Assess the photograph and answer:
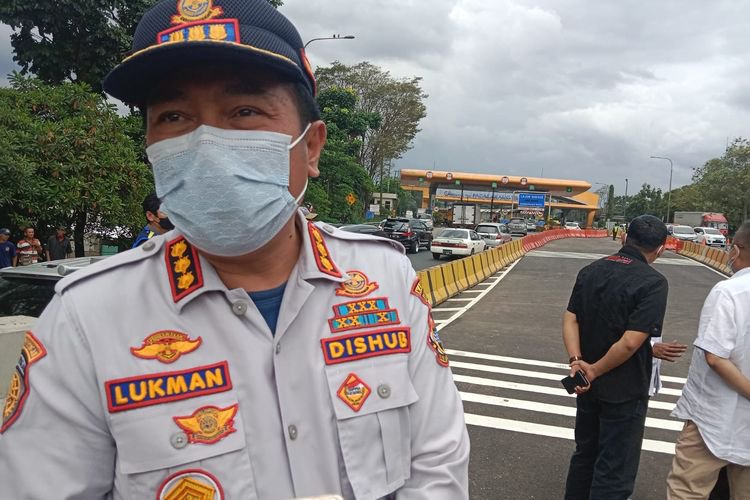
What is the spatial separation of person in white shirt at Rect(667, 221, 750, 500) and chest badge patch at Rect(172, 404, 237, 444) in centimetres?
263

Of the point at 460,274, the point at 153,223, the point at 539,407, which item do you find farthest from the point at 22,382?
the point at 460,274

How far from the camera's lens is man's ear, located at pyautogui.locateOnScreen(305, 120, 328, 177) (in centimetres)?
152

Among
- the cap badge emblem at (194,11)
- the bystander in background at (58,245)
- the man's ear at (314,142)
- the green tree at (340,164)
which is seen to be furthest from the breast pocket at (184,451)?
the green tree at (340,164)

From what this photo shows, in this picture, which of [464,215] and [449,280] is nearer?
[449,280]

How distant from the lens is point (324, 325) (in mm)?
1396

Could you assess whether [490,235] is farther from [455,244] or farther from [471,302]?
[471,302]

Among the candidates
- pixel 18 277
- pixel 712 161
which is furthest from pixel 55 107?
pixel 712 161

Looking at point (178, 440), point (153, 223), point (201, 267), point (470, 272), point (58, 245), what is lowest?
point (470, 272)

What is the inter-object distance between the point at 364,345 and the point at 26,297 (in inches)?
156

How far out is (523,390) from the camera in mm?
6234

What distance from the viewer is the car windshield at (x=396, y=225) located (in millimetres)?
23703

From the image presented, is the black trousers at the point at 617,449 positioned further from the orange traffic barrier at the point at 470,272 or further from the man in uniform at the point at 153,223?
the orange traffic barrier at the point at 470,272

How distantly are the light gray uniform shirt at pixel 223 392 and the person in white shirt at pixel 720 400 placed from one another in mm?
2018

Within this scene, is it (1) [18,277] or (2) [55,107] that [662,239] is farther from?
(2) [55,107]
